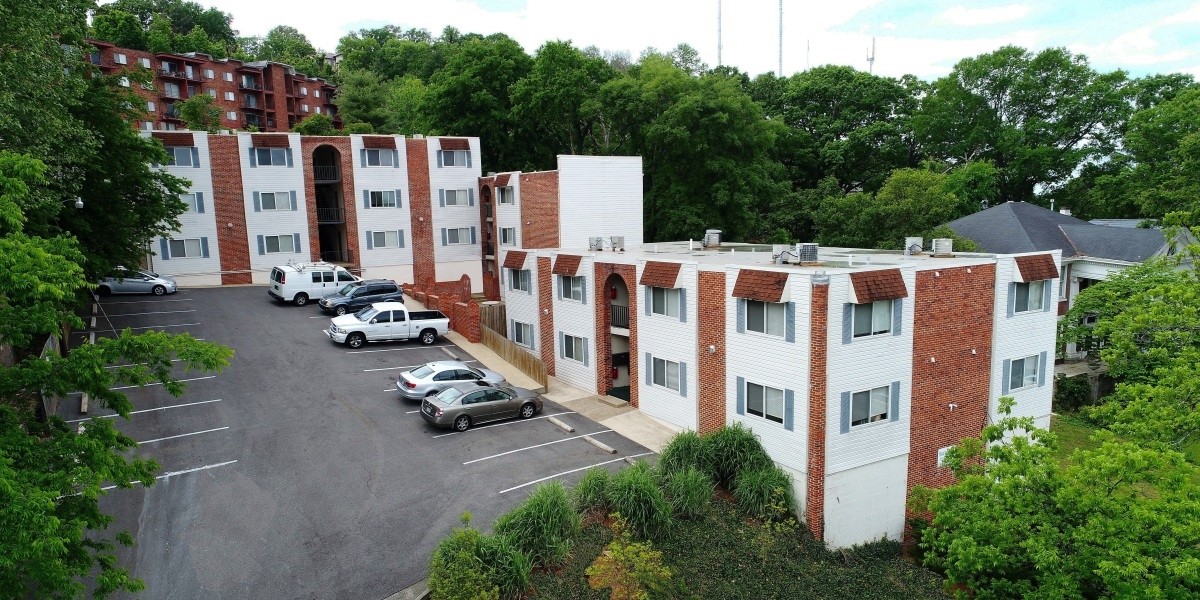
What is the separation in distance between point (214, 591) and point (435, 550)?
4.46 metres

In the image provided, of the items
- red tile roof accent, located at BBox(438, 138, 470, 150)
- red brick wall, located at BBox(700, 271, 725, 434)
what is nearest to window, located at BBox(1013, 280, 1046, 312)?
red brick wall, located at BBox(700, 271, 725, 434)

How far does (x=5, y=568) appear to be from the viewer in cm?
931

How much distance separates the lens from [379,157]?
47062 mm

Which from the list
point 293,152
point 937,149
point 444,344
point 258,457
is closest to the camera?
point 258,457

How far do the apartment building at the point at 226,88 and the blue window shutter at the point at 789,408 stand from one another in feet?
224

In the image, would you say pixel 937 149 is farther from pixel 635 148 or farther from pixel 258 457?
pixel 258 457

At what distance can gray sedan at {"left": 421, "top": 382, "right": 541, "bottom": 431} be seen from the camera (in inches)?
927

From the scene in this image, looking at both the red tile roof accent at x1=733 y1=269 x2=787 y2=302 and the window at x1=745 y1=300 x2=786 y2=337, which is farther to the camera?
the window at x1=745 y1=300 x2=786 y2=337

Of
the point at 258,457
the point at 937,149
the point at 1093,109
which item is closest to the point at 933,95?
the point at 937,149

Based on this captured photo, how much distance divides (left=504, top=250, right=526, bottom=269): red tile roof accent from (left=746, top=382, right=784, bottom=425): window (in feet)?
45.2

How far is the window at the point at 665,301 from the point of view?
1005 inches

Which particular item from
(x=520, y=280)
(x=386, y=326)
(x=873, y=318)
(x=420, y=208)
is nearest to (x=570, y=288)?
(x=520, y=280)

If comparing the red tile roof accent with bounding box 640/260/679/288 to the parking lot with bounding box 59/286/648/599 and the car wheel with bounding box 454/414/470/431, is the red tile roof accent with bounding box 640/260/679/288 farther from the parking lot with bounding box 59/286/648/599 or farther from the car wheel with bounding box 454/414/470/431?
the car wheel with bounding box 454/414/470/431

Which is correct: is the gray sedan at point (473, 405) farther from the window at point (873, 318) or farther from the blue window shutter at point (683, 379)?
the window at point (873, 318)
